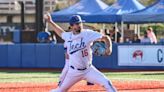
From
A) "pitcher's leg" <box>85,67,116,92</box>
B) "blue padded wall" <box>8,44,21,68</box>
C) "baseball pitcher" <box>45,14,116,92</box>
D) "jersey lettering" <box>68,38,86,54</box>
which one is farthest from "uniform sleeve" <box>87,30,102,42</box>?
"blue padded wall" <box>8,44,21,68</box>

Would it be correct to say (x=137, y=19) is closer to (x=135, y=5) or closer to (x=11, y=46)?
(x=135, y=5)

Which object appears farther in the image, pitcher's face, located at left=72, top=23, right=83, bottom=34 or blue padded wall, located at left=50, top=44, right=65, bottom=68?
blue padded wall, located at left=50, top=44, right=65, bottom=68

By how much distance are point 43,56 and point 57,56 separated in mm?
613

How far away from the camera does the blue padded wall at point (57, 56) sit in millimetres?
22562

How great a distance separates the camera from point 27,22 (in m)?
67.4

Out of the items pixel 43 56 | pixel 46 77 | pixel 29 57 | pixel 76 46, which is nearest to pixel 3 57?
pixel 29 57

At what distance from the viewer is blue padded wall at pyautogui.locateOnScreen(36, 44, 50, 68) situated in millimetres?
22703

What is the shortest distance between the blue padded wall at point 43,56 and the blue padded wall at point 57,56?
0.18 m

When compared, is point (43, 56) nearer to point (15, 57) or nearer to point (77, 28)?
point (15, 57)

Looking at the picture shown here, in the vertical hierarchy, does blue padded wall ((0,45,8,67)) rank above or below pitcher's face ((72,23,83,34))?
below

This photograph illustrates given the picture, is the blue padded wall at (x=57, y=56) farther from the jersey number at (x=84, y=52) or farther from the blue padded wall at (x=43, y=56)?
the jersey number at (x=84, y=52)

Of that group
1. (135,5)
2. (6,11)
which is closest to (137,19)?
(135,5)

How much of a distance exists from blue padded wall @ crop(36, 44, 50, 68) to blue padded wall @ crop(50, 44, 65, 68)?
0.58 ft

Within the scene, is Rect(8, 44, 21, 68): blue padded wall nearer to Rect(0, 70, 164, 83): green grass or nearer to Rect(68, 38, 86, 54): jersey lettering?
Rect(0, 70, 164, 83): green grass
